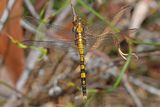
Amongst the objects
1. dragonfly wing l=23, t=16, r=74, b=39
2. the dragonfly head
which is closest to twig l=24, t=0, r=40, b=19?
dragonfly wing l=23, t=16, r=74, b=39

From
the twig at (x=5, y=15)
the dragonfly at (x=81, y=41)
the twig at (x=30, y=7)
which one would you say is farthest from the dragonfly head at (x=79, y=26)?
the twig at (x=30, y=7)

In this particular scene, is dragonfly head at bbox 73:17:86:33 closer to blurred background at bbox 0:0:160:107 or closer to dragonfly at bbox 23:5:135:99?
dragonfly at bbox 23:5:135:99

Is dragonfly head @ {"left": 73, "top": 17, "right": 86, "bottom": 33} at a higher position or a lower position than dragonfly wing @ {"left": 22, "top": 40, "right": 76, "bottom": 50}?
higher

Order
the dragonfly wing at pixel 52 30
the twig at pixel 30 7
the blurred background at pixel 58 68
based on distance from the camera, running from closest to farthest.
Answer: the dragonfly wing at pixel 52 30 → the blurred background at pixel 58 68 → the twig at pixel 30 7

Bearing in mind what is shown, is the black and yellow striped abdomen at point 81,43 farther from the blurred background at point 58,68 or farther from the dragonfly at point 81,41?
the blurred background at point 58,68

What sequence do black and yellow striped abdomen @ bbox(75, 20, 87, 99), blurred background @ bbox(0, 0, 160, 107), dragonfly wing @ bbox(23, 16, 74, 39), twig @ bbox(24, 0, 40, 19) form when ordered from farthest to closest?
twig @ bbox(24, 0, 40, 19) → blurred background @ bbox(0, 0, 160, 107) → dragonfly wing @ bbox(23, 16, 74, 39) → black and yellow striped abdomen @ bbox(75, 20, 87, 99)

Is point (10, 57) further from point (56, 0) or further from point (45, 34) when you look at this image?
point (56, 0)

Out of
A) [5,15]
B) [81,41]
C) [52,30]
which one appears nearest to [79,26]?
[81,41]

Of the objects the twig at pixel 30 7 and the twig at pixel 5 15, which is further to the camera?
the twig at pixel 30 7

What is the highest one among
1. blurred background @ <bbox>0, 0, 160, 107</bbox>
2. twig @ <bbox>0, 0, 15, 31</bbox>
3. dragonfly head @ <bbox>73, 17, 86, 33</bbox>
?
twig @ <bbox>0, 0, 15, 31</bbox>

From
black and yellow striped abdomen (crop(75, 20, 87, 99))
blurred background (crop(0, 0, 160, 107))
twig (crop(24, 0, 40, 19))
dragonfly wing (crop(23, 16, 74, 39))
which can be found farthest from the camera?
twig (crop(24, 0, 40, 19))

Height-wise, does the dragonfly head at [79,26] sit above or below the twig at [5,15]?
below

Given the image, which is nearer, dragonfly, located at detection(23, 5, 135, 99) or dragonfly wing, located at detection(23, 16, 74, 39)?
dragonfly, located at detection(23, 5, 135, 99)
